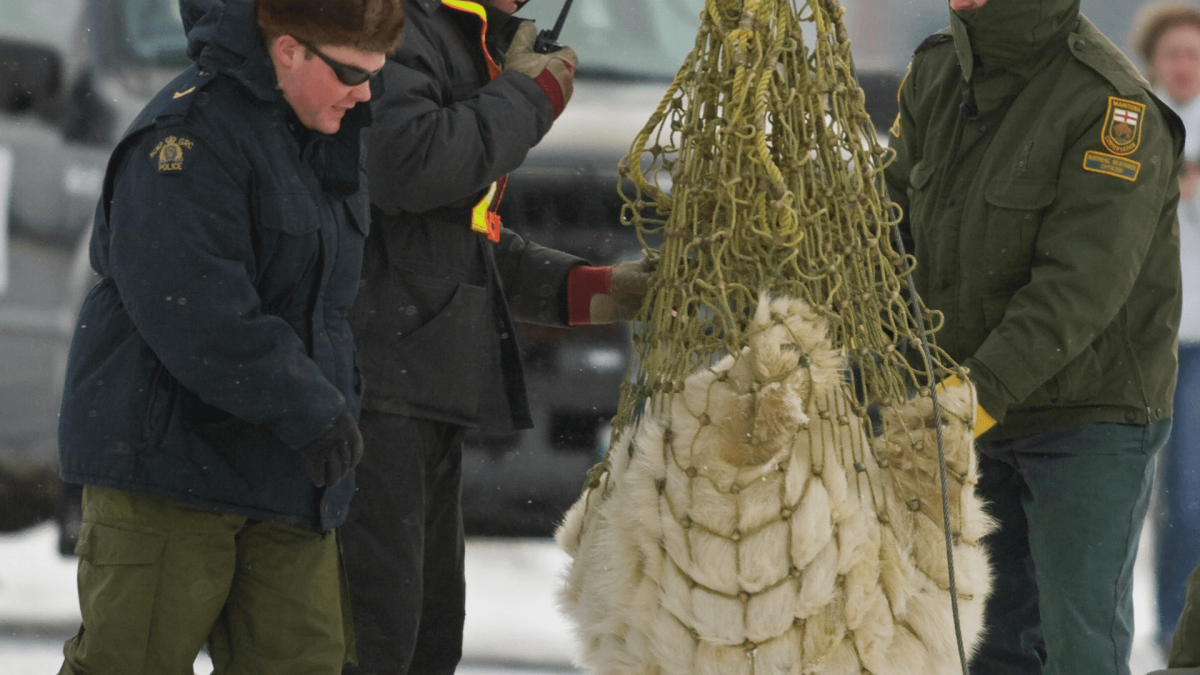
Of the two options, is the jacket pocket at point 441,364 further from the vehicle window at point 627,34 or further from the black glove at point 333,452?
the vehicle window at point 627,34

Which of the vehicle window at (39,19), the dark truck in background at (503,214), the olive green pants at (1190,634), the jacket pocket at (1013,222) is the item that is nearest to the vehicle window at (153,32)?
the dark truck in background at (503,214)

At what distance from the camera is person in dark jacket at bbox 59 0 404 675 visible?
1.67 metres

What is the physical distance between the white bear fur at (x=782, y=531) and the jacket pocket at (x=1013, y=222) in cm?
60

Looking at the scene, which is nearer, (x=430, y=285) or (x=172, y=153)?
(x=172, y=153)

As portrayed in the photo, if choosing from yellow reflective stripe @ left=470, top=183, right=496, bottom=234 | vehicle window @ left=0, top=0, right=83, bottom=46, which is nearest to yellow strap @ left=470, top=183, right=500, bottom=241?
yellow reflective stripe @ left=470, top=183, right=496, bottom=234

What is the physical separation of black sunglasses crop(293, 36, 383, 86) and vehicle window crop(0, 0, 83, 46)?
142 inches

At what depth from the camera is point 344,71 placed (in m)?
1.74

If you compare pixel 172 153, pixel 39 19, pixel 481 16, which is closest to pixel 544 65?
pixel 481 16

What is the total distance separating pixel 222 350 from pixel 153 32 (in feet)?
9.26

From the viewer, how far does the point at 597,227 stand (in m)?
4.05

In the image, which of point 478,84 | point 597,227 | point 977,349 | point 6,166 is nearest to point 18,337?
point 6,166

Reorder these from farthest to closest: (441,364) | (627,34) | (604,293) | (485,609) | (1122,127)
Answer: (627,34), (485,609), (604,293), (1122,127), (441,364)

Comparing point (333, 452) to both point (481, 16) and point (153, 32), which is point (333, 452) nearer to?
point (481, 16)

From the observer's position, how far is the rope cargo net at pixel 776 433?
1.63m
